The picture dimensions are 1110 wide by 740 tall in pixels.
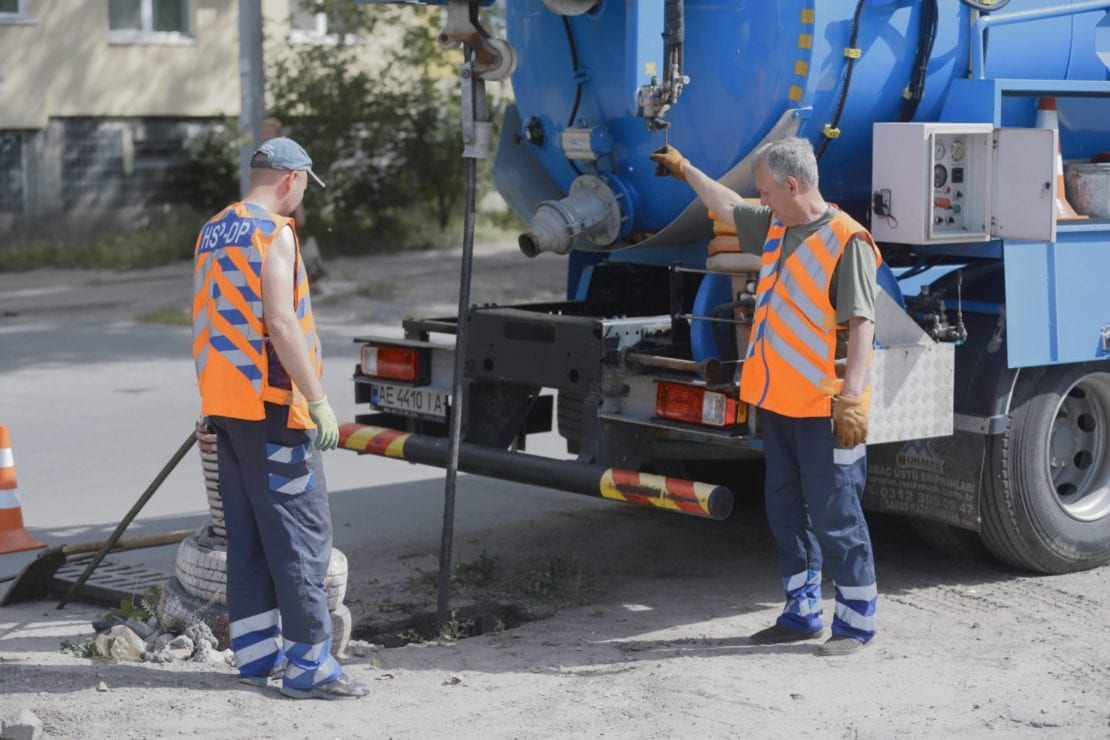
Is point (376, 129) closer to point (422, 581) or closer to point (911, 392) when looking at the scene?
point (422, 581)

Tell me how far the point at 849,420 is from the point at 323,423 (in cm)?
165

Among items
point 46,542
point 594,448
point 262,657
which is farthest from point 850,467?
point 46,542

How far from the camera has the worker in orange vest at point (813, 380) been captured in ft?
18.4

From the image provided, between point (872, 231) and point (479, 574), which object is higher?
point (872, 231)

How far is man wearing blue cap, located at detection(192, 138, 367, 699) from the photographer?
5.14 meters

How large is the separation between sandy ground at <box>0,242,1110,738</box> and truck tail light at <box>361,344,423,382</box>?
77 cm

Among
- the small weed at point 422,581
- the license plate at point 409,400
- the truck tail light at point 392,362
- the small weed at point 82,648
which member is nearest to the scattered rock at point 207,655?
the small weed at point 82,648

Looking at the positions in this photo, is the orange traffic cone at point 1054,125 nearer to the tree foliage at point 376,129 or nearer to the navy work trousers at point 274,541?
the navy work trousers at point 274,541

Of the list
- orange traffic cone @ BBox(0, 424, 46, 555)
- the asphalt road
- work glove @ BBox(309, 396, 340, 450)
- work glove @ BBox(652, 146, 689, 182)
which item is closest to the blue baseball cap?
work glove @ BBox(309, 396, 340, 450)

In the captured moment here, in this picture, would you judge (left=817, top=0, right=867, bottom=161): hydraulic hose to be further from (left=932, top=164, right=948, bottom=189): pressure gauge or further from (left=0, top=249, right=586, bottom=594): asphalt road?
(left=0, top=249, right=586, bottom=594): asphalt road

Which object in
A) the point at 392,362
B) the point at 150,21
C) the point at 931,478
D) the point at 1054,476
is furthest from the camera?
the point at 150,21

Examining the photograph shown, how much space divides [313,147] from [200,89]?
2.19 metres

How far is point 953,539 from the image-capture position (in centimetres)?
686

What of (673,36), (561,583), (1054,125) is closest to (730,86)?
(673,36)
